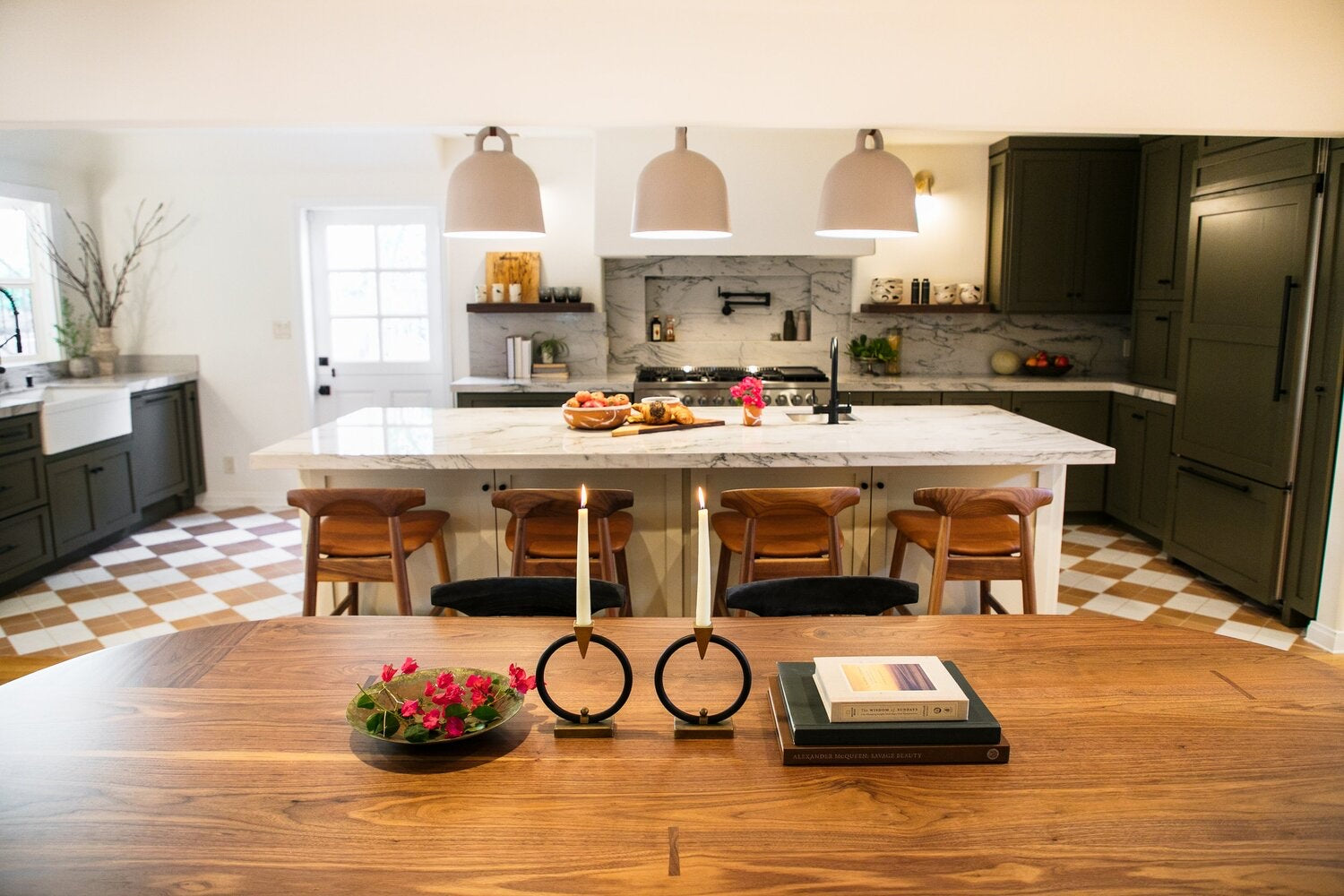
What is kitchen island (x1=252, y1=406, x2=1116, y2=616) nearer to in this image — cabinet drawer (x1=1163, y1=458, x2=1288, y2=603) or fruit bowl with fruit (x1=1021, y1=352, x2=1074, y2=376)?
cabinet drawer (x1=1163, y1=458, x2=1288, y2=603)

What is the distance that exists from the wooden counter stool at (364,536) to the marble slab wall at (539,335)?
10.3ft

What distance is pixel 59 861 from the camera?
1.16m

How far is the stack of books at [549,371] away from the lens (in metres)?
6.07

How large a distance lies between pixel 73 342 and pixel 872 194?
531cm

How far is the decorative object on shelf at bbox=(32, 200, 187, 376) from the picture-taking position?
5934 millimetres

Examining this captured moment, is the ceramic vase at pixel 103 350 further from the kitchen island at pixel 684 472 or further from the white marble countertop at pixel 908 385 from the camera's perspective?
the kitchen island at pixel 684 472

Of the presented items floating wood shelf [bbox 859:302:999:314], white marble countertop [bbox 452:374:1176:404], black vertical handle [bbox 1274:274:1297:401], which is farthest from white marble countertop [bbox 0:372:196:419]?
black vertical handle [bbox 1274:274:1297:401]

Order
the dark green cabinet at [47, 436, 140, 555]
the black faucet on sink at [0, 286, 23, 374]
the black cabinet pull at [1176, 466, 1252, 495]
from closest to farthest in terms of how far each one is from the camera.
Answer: the black cabinet pull at [1176, 466, 1252, 495]
the dark green cabinet at [47, 436, 140, 555]
the black faucet on sink at [0, 286, 23, 374]

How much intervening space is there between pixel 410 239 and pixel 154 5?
3285mm

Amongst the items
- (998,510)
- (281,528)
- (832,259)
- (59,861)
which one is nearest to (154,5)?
(59,861)

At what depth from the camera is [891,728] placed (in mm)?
1417

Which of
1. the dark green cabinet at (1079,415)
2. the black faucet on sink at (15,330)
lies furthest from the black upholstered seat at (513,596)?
the black faucet on sink at (15,330)

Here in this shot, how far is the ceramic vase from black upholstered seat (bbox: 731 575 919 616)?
5.48m

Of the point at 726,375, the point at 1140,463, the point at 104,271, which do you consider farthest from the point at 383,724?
A: the point at 104,271
